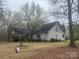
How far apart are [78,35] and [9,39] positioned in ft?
62.6

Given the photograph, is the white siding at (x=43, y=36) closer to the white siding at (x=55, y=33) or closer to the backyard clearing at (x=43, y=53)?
the white siding at (x=55, y=33)

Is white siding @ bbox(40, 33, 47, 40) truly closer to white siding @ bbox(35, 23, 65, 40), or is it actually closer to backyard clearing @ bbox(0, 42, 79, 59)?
white siding @ bbox(35, 23, 65, 40)

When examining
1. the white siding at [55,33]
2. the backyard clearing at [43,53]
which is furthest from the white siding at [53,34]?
the backyard clearing at [43,53]

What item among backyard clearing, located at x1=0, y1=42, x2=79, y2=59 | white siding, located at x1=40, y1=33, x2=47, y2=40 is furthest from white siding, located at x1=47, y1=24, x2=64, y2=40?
backyard clearing, located at x1=0, y1=42, x2=79, y2=59

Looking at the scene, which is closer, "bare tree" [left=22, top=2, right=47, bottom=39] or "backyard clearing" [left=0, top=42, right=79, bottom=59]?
"backyard clearing" [left=0, top=42, right=79, bottom=59]

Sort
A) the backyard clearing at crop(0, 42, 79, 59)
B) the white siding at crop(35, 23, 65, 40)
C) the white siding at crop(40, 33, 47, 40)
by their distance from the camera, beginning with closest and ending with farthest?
the backyard clearing at crop(0, 42, 79, 59)
the white siding at crop(35, 23, 65, 40)
the white siding at crop(40, 33, 47, 40)

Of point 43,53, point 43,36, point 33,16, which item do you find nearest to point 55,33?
point 43,36

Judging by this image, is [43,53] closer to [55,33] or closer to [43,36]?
[55,33]

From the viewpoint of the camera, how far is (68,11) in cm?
2488

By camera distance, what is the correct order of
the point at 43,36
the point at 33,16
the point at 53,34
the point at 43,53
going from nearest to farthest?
the point at 43,53
the point at 53,34
the point at 43,36
the point at 33,16

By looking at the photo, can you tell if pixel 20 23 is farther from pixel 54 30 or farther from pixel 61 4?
pixel 61 4

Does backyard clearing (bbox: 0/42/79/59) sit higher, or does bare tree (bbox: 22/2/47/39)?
bare tree (bbox: 22/2/47/39)

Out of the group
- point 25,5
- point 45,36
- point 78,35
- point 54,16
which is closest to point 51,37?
point 45,36

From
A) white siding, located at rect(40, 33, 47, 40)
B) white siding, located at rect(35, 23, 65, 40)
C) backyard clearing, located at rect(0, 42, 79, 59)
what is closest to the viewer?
backyard clearing, located at rect(0, 42, 79, 59)
